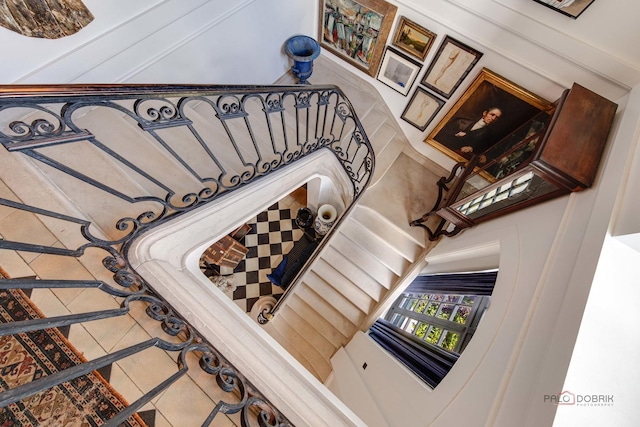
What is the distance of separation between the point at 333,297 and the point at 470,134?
2.64m

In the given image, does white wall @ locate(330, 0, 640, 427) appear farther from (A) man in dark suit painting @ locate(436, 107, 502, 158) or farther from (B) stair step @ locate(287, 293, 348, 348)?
(B) stair step @ locate(287, 293, 348, 348)

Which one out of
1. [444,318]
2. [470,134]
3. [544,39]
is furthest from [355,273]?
[544,39]

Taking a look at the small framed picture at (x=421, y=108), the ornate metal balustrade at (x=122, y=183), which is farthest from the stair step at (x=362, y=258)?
the small framed picture at (x=421, y=108)

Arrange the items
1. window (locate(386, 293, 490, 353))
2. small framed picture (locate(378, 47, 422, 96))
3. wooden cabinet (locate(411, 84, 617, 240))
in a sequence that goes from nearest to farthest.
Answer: wooden cabinet (locate(411, 84, 617, 240)) < window (locate(386, 293, 490, 353)) < small framed picture (locate(378, 47, 422, 96))

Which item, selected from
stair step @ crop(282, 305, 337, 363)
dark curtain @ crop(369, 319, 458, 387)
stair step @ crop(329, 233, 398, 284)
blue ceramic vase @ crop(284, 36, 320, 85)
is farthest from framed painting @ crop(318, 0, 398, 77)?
stair step @ crop(282, 305, 337, 363)

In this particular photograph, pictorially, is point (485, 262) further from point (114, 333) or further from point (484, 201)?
point (114, 333)

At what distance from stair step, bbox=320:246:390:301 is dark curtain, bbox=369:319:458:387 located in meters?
0.52

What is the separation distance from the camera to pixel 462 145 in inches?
143

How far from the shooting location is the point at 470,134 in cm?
345

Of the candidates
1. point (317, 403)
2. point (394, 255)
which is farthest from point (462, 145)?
point (317, 403)

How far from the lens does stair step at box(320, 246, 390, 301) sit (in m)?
3.87

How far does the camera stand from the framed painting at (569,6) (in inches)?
85.1

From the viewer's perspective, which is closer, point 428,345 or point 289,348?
point 428,345

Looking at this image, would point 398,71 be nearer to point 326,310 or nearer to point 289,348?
point 326,310
